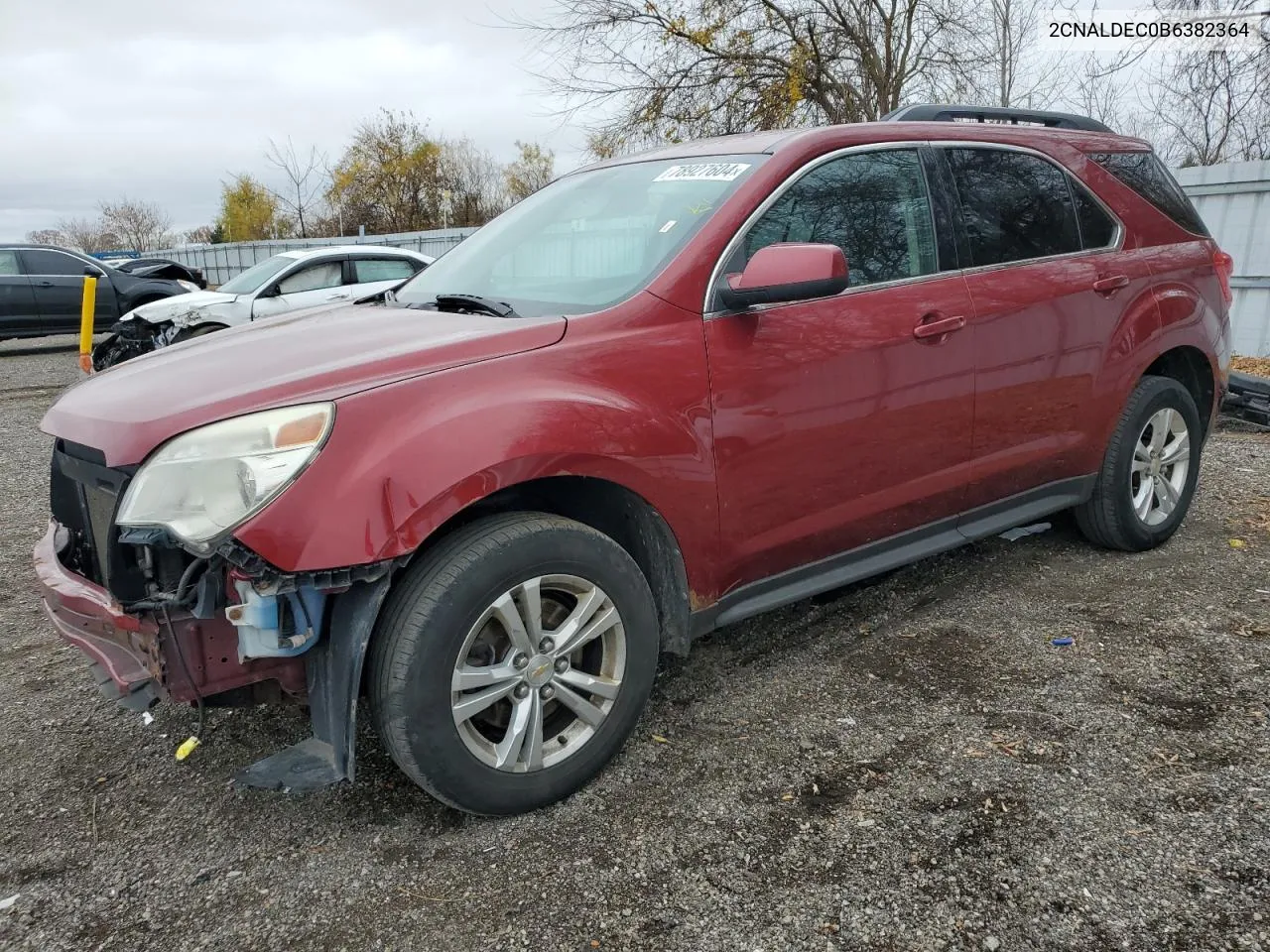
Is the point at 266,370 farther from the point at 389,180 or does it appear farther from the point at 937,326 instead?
the point at 389,180

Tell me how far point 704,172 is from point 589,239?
44 cm

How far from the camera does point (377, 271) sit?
11.1m

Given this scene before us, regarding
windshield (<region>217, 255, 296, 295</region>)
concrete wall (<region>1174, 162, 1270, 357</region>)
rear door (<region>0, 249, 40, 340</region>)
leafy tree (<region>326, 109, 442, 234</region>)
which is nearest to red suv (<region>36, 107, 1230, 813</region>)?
concrete wall (<region>1174, 162, 1270, 357</region>)

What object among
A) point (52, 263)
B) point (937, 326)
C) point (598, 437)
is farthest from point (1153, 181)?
point (52, 263)

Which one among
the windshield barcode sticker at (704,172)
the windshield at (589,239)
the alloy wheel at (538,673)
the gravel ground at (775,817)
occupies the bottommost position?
the gravel ground at (775,817)

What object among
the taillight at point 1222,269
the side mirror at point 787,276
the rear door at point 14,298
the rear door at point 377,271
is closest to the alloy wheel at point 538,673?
the side mirror at point 787,276

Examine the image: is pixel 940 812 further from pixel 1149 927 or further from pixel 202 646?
pixel 202 646

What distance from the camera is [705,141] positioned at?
11.2 feet

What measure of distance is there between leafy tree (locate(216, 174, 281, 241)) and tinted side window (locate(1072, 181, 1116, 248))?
44318 millimetres

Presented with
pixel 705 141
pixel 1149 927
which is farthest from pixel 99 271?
pixel 1149 927

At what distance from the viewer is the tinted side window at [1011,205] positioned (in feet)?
11.3

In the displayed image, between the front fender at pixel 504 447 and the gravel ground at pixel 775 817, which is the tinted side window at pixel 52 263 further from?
the front fender at pixel 504 447

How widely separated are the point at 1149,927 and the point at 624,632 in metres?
1.39

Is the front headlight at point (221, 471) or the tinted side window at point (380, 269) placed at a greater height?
the tinted side window at point (380, 269)
